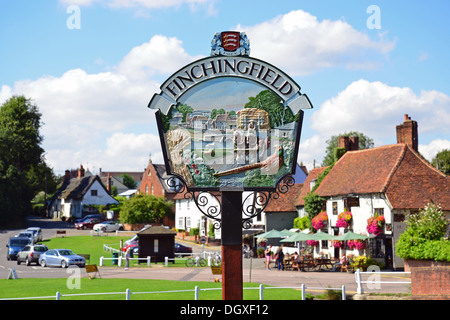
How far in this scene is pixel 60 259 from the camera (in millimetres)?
38406

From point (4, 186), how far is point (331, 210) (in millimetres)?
49128

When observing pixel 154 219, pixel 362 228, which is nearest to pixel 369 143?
pixel 154 219

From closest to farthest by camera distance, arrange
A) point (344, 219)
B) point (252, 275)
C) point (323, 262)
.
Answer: point (252, 275) → point (323, 262) → point (344, 219)

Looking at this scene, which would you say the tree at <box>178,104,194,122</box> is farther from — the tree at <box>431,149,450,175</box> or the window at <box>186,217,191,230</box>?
the tree at <box>431,149,450,175</box>

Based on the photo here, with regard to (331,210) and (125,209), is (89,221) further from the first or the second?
(331,210)

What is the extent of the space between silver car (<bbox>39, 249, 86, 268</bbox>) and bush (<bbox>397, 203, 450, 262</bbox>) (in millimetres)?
22024

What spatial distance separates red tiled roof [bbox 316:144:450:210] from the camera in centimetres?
3703

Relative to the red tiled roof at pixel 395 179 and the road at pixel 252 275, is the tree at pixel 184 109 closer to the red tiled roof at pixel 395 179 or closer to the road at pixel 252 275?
the road at pixel 252 275

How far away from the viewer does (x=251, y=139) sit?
1672 centimetres

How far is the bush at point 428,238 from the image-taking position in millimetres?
26859

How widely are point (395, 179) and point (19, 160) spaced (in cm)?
6339


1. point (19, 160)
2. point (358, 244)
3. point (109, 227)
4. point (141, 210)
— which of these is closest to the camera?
point (358, 244)

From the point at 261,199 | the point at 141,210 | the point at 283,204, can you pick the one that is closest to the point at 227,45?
the point at 261,199

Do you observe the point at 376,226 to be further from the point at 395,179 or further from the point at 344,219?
the point at 344,219
